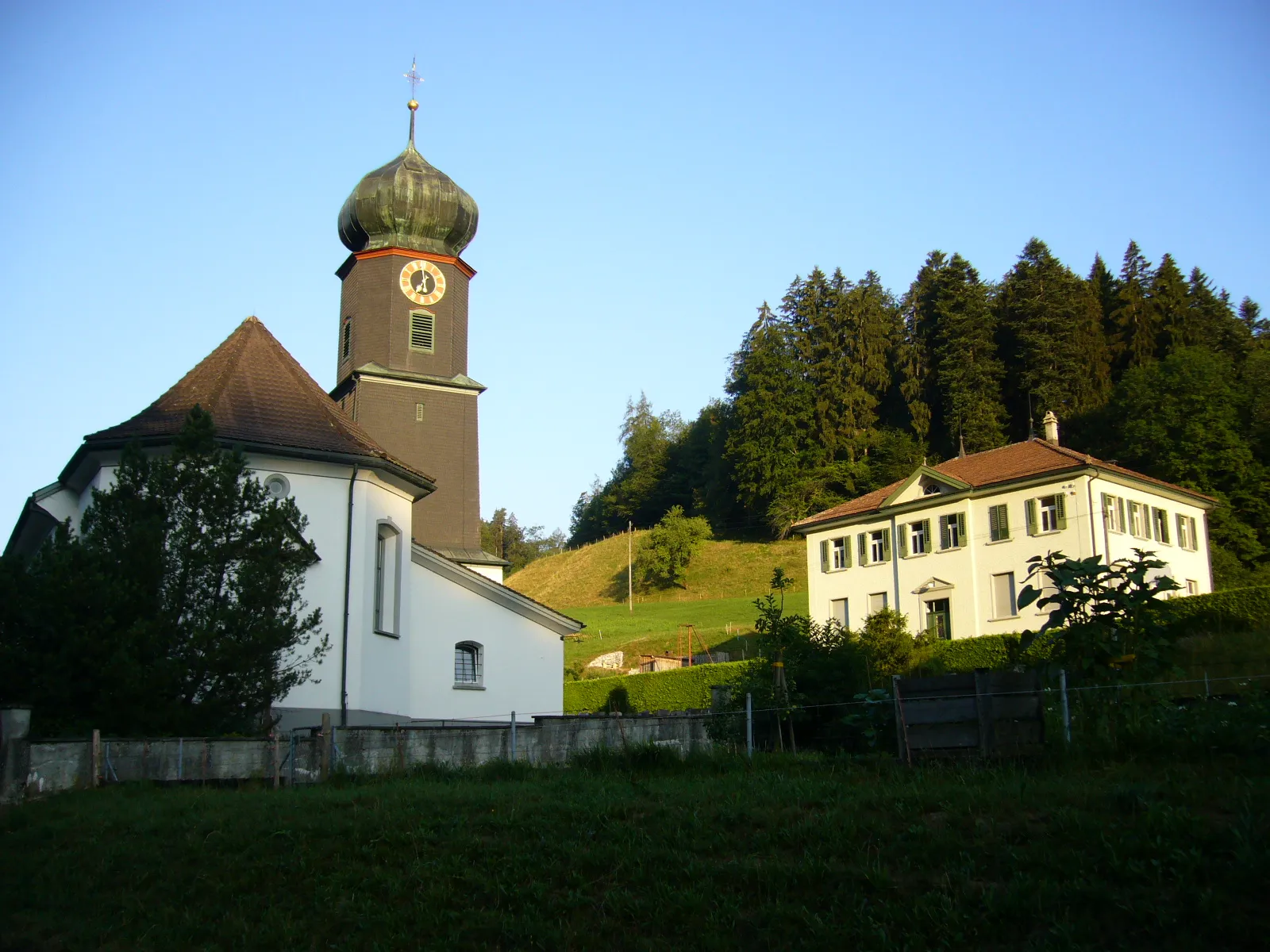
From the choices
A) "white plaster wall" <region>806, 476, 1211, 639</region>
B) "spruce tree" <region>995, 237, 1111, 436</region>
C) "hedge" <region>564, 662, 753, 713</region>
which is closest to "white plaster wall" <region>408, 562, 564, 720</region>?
"hedge" <region>564, 662, 753, 713</region>

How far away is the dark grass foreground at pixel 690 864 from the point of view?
7996mm

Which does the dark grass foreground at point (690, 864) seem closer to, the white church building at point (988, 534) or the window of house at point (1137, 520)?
the white church building at point (988, 534)

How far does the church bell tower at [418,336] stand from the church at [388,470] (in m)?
0.05

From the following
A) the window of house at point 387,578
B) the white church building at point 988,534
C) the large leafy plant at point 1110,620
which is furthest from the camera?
the white church building at point 988,534

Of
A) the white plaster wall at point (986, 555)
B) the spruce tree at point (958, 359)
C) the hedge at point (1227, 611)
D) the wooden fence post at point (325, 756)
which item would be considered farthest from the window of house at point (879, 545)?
the wooden fence post at point (325, 756)

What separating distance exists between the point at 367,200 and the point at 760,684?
2419 cm

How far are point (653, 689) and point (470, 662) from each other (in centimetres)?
1447

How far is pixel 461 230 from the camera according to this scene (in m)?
37.4

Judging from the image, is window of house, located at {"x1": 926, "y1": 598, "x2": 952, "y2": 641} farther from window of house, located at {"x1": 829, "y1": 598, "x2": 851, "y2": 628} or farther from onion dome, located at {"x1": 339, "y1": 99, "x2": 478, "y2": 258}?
onion dome, located at {"x1": 339, "y1": 99, "x2": 478, "y2": 258}

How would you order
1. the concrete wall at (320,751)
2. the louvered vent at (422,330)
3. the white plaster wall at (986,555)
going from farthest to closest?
the white plaster wall at (986,555) → the louvered vent at (422,330) → the concrete wall at (320,751)

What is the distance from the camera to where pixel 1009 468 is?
152 ft

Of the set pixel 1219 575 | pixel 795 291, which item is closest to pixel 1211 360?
pixel 1219 575

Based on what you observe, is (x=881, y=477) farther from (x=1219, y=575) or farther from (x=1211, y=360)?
(x=1219, y=575)

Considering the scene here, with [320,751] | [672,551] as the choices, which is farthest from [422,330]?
[672,551]
